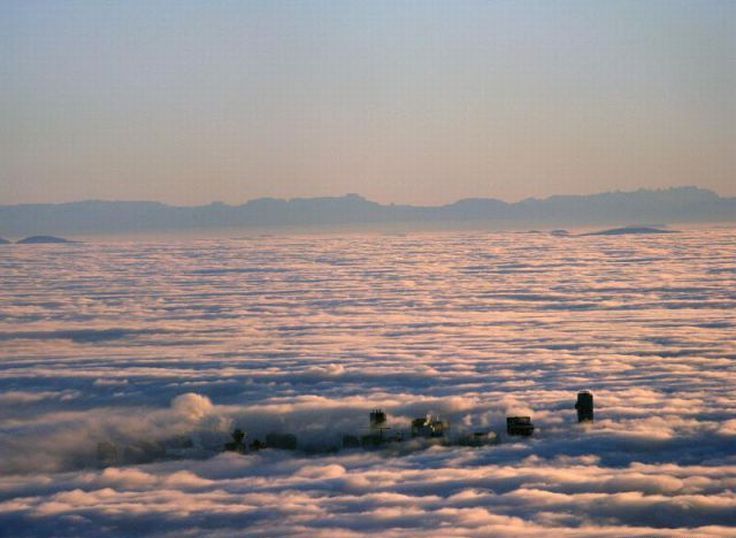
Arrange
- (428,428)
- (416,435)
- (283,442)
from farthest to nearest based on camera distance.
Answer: (283,442), (416,435), (428,428)

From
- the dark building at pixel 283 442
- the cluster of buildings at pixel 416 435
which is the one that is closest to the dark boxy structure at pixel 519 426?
the cluster of buildings at pixel 416 435

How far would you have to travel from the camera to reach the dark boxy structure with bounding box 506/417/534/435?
90812 mm

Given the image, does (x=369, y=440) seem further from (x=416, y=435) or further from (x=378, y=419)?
(x=416, y=435)

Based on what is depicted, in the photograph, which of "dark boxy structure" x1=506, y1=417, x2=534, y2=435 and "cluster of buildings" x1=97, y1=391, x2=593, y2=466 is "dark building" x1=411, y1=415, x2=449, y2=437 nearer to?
"cluster of buildings" x1=97, y1=391, x2=593, y2=466

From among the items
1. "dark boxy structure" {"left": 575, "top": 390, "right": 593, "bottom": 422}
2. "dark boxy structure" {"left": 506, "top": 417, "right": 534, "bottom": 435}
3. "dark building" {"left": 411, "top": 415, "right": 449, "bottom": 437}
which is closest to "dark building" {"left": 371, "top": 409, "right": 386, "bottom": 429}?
"dark building" {"left": 411, "top": 415, "right": 449, "bottom": 437}

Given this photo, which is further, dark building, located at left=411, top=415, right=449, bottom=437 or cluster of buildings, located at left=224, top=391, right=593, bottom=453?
A: dark building, located at left=411, top=415, right=449, bottom=437

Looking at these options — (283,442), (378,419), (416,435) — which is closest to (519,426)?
(416,435)

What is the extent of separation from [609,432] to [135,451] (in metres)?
44.8

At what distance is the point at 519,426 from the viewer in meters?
91.1

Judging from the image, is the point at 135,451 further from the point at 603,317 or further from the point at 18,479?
the point at 603,317

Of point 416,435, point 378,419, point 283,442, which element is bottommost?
point 283,442

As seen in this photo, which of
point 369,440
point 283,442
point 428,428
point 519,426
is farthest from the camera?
point 283,442

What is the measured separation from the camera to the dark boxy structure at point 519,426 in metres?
90.8

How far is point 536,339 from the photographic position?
155125mm
